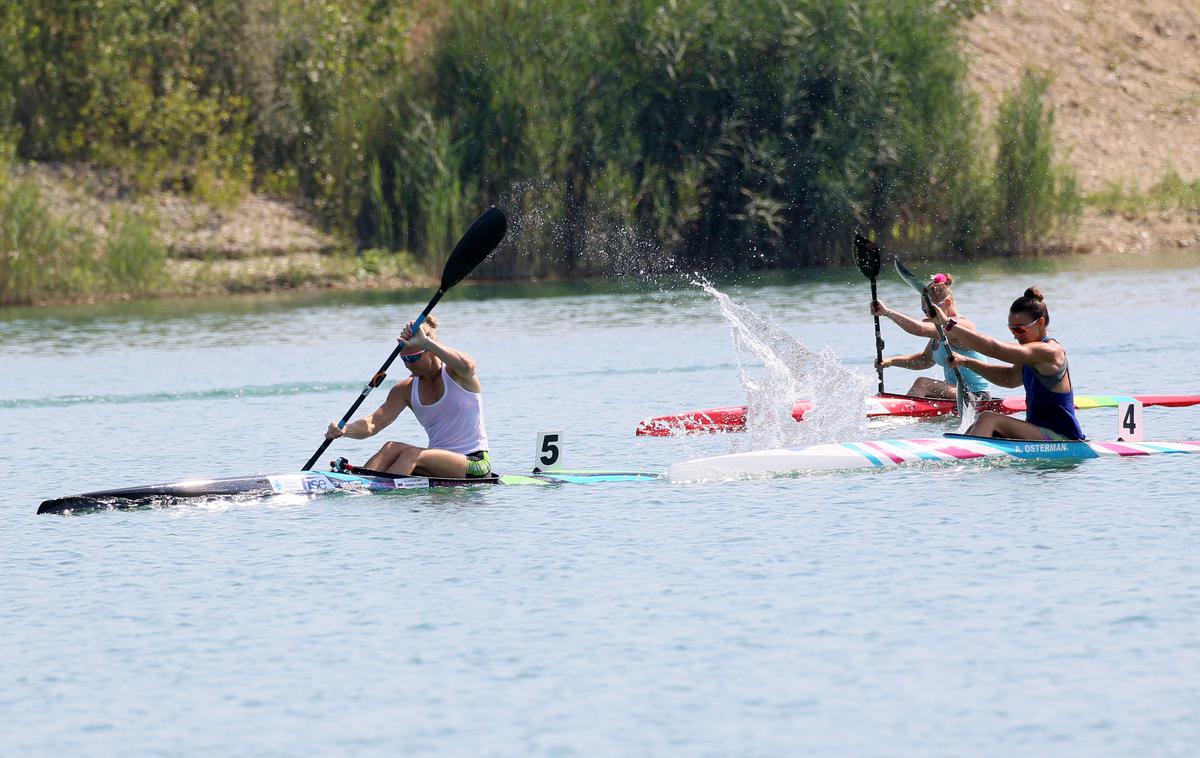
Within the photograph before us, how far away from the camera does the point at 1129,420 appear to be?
1416 centimetres

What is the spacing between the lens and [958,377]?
14.8m

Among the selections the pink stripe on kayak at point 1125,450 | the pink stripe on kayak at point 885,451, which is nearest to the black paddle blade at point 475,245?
the pink stripe on kayak at point 885,451

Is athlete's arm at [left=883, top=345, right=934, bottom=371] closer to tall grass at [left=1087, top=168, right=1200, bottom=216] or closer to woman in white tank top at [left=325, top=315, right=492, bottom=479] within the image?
woman in white tank top at [left=325, top=315, right=492, bottom=479]

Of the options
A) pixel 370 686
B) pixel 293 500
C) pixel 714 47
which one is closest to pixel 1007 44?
pixel 714 47

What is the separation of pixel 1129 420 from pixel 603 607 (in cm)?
629

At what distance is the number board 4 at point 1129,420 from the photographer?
46.2 feet

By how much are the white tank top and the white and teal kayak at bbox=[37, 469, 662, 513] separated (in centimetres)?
27

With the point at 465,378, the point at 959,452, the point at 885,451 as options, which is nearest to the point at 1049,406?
the point at 959,452

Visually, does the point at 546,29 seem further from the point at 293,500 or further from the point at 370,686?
the point at 370,686

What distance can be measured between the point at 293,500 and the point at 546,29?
27.4 m

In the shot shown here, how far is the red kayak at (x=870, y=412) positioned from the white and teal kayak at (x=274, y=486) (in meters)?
3.43

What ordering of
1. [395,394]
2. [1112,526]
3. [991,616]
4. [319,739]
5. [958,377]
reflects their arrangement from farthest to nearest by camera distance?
[958,377] < [395,394] < [1112,526] < [991,616] < [319,739]

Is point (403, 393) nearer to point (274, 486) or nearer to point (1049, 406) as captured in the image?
point (274, 486)

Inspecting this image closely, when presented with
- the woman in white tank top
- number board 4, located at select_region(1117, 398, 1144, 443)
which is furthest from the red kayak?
the woman in white tank top
